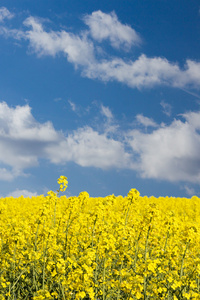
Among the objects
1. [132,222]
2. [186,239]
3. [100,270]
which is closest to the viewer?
[186,239]

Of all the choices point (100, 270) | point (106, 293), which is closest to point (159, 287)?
point (106, 293)

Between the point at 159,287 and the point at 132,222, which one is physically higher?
the point at 132,222

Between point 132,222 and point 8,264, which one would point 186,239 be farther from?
point 8,264

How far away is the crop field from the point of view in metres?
6.00

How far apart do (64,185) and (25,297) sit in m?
3.18

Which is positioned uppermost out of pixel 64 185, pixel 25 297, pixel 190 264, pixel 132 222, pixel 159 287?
pixel 64 185

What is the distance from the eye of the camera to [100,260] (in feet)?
26.9

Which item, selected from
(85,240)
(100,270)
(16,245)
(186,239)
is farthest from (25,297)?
(186,239)

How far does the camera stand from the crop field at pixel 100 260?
6004 mm

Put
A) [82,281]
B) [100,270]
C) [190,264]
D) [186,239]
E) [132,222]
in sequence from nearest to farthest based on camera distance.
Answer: [82,281] < [186,239] < [100,270] < [190,264] < [132,222]

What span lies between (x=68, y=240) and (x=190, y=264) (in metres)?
3.44

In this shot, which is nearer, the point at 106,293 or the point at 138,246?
the point at 106,293

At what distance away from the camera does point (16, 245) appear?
731cm

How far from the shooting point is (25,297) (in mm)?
7297
